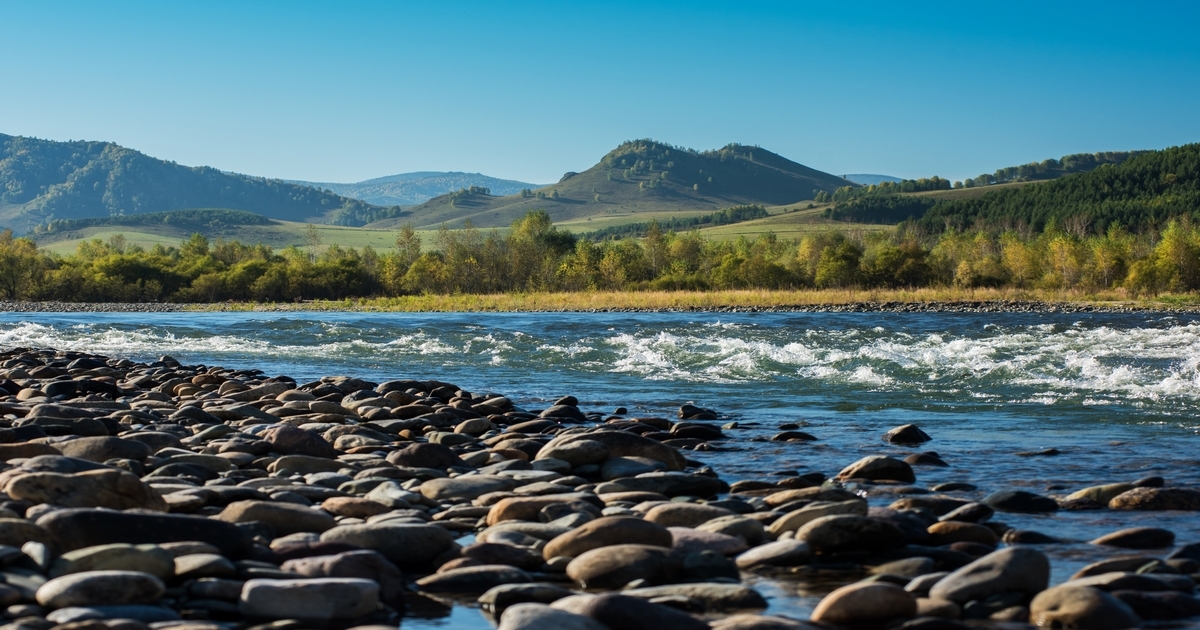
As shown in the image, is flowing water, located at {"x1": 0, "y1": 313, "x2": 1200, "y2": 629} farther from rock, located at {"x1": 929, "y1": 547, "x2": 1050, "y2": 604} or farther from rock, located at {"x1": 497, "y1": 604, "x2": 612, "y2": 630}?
rock, located at {"x1": 929, "y1": 547, "x2": 1050, "y2": 604}

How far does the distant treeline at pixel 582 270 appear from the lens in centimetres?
9375

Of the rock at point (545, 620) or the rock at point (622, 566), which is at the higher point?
the rock at point (545, 620)

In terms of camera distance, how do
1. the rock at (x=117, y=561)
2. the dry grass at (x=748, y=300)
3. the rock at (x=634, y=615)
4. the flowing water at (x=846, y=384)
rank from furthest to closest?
1. the dry grass at (x=748, y=300)
2. the flowing water at (x=846, y=384)
3. the rock at (x=117, y=561)
4. the rock at (x=634, y=615)

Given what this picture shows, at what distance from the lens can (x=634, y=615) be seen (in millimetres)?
4918

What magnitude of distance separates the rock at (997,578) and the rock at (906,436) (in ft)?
20.6

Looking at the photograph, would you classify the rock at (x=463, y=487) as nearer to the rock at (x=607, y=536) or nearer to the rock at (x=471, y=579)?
the rock at (x=607, y=536)

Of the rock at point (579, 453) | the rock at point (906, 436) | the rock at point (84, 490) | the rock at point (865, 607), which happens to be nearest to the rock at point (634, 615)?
the rock at point (865, 607)

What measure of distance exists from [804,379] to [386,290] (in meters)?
85.9

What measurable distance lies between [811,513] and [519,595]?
7.98 feet

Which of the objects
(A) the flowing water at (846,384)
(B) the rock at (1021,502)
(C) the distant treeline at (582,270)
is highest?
(C) the distant treeline at (582,270)

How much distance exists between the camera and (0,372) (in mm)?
19391

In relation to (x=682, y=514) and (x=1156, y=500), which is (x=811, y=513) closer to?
→ (x=682, y=514)

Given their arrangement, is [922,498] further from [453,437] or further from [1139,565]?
[453,437]

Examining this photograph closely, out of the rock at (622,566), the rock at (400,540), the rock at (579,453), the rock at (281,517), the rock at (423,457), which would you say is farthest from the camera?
the rock at (579,453)
